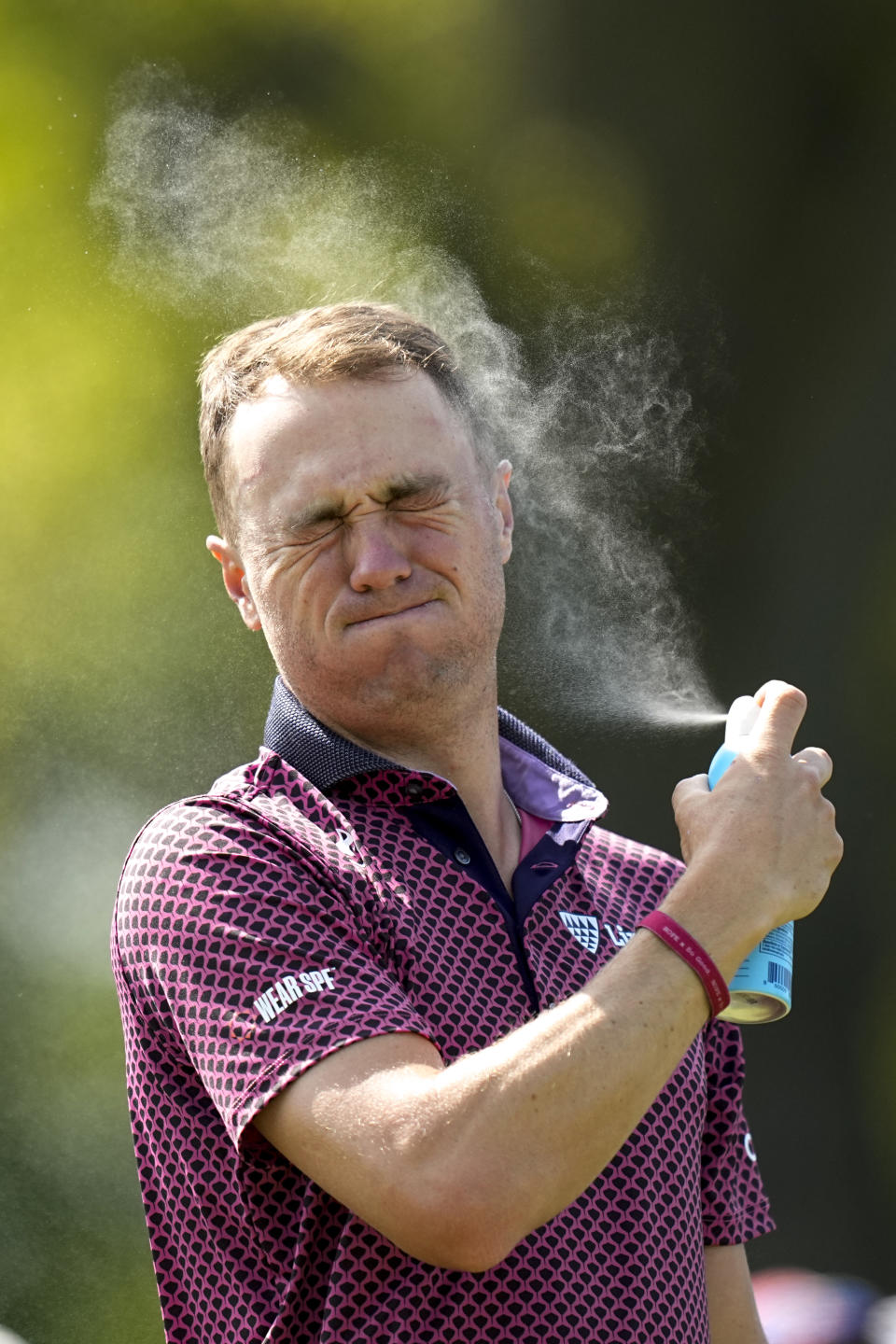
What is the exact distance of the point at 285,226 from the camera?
338 centimetres

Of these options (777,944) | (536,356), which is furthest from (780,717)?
(536,356)

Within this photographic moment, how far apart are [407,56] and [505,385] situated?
85 centimetres

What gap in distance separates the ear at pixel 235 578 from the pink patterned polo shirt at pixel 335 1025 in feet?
1.03

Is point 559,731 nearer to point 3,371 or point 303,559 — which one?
point 303,559

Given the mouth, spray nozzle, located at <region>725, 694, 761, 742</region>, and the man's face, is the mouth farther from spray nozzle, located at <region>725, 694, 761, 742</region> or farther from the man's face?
spray nozzle, located at <region>725, 694, 761, 742</region>

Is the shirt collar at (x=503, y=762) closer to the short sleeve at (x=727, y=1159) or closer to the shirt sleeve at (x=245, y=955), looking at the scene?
the shirt sleeve at (x=245, y=955)

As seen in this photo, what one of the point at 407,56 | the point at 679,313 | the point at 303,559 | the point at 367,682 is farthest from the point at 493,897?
the point at 407,56

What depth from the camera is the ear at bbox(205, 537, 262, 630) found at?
7.57ft

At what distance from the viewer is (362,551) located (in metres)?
2.06

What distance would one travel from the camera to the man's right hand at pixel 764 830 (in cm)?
161

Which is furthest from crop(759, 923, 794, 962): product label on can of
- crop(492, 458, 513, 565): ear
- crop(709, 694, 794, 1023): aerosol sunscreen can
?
crop(492, 458, 513, 565): ear

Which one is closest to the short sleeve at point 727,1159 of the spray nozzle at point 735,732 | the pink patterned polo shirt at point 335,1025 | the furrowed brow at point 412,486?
the pink patterned polo shirt at point 335,1025

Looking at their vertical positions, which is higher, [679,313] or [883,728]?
[679,313]

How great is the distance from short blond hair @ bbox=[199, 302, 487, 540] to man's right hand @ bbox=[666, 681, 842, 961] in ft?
2.54
